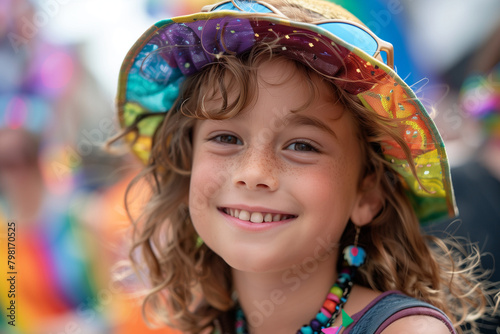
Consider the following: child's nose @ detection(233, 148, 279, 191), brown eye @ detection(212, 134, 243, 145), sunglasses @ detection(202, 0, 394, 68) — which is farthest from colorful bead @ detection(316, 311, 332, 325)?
sunglasses @ detection(202, 0, 394, 68)

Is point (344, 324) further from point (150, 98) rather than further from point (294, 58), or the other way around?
point (150, 98)

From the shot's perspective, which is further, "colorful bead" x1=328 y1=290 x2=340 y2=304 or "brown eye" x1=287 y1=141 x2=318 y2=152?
"colorful bead" x1=328 y1=290 x2=340 y2=304

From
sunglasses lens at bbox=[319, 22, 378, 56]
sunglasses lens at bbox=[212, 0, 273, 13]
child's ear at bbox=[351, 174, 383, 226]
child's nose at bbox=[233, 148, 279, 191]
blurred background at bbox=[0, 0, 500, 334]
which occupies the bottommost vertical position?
blurred background at bbox=[0, 0, 500, 334]

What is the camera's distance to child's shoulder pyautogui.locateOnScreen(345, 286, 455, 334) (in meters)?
1.16

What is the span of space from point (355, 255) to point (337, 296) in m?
0.14

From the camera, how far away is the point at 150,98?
5.15 feet

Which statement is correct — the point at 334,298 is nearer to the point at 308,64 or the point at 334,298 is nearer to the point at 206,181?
the point at 206,181

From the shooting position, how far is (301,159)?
127 centimetres

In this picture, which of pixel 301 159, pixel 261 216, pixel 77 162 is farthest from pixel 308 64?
pixel 77 162

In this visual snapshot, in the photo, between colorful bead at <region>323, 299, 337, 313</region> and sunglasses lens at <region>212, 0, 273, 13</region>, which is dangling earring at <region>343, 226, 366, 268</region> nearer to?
colorful bead at <region>323, 299, 337, 313</region>

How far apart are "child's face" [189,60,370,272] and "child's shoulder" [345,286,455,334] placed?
0.65ft

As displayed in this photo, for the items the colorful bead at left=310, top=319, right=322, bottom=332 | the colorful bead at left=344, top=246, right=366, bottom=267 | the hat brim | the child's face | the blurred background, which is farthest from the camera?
the blurred background

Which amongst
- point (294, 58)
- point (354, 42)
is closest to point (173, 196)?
point (294, 58)

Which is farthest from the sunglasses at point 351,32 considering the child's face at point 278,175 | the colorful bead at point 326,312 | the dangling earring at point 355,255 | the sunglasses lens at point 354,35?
the colorful bead at point 326,312
